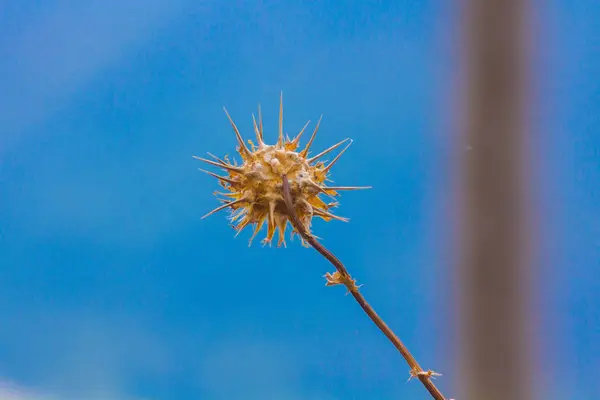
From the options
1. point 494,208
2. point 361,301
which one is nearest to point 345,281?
point 361,301

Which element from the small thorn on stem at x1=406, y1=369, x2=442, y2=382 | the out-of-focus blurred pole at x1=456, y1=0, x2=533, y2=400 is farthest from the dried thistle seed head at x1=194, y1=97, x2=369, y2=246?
the out-of-focus blurred pole at x1=456, y1=0, x2=533, y2=400

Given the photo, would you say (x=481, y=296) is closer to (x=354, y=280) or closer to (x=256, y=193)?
(x=354, y=280)

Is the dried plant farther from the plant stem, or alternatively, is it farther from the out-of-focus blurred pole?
the out-of-focus blurred pole

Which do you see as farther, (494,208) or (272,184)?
(272,184)

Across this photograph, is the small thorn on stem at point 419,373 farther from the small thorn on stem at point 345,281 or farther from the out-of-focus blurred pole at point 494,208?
the out-of-focus blurred pole at point 494,208

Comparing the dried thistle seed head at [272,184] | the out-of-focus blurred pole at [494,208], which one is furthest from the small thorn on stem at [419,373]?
the out-of-focus blurred pole at [494,208]

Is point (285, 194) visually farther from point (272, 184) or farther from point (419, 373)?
point (419, 373)
